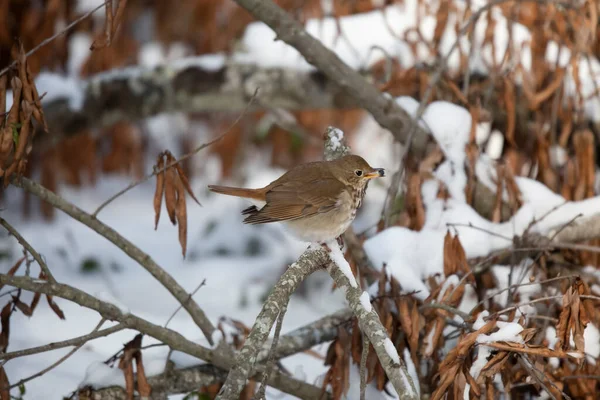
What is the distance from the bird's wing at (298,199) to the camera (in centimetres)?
295

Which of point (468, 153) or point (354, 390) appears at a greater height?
point (468, 153)

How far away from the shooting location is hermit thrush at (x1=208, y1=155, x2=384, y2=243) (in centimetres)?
289

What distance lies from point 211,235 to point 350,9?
2.28 metres

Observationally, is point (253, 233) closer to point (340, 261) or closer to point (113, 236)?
point (113, 236)

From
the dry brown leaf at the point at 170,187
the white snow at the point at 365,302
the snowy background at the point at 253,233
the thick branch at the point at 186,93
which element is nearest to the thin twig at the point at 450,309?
the snowy background at the point at 253,233

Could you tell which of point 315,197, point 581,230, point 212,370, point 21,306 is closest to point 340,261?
point 315,197

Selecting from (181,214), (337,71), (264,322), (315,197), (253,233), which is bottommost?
(264,322)

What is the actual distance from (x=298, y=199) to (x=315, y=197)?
68mm

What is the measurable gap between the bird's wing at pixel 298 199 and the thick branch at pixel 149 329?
0.53m

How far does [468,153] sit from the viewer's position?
11.1 ft

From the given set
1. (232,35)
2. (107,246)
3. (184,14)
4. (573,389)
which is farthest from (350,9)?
(573,389)

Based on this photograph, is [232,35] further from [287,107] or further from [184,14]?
[287,107]

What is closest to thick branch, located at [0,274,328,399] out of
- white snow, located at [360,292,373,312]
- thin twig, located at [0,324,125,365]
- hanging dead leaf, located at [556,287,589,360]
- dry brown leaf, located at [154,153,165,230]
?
thin twig, located at [0,324,125,365]

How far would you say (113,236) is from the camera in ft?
9.41
